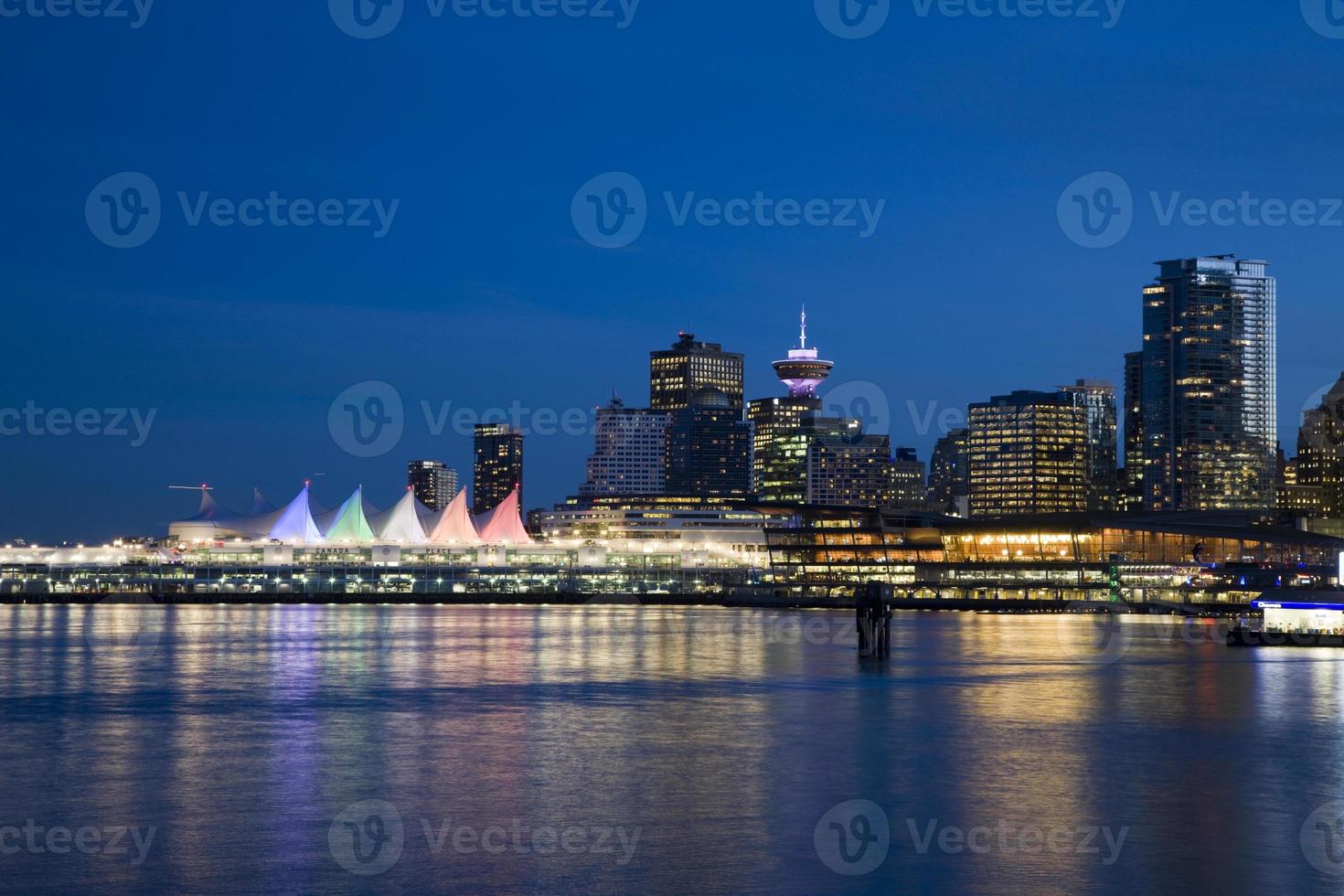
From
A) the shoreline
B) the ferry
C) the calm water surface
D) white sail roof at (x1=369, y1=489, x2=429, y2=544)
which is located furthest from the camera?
white sail roof at (x1=369, y1=489, x2=429, y2=544)

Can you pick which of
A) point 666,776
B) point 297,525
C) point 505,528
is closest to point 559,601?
point 505,528

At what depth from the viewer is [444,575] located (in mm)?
164000

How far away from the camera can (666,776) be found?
95.7 feet

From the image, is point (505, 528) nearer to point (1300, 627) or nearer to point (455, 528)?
point (455, 528)

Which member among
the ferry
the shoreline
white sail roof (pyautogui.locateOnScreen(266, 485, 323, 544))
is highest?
white sail roof (pyautogui.locateOnScreen(266, 485, 323, 544))

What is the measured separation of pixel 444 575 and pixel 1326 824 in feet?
471

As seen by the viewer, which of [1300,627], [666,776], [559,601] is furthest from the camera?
[559,601]

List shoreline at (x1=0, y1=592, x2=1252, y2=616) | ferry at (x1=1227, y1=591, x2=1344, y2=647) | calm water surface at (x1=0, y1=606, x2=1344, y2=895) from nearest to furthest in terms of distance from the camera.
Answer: calm water surface at (x1=0, y1=606, x2=1344, y2=895)
ferry at (x1=1227, y1=591, x2=1344, y2=647)
shoreline at (x1=0, y1=592, x2=1252, y2=616)

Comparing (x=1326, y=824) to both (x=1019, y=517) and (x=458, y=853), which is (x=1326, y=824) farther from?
(x=1019, y=517)

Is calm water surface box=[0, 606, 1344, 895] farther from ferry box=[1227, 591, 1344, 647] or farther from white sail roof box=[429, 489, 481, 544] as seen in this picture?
white sail roof box=[429, 489, 481, 544]

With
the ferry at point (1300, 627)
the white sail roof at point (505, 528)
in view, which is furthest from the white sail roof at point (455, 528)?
the ferry at point (1300, 627)

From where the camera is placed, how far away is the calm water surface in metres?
20.9

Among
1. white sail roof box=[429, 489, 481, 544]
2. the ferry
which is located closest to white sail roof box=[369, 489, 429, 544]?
white sail roof box=[429, 489, 481, 544]

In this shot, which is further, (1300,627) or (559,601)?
(559,601)
